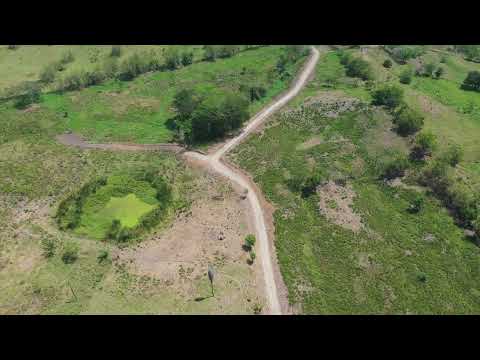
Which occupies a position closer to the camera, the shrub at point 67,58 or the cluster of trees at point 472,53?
the shrub at point 67,58

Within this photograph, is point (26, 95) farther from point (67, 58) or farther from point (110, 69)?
point (67, 58)

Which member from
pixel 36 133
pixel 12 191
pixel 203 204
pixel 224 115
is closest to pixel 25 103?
pixel 36 133

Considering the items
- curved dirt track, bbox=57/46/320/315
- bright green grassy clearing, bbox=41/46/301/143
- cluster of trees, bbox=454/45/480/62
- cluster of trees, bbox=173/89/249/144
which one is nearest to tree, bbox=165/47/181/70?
bright green grassy clearing, bbox=41/46/301/143

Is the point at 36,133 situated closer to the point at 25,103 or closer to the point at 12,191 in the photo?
the point at 25,103

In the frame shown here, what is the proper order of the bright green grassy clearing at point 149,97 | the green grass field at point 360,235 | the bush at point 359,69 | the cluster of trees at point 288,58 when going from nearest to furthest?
1. the green grass field at point 360,235
2. the bright green grassy clearing at point 149,97
3. the bush at point 359,69
4. the cluster of trees at point 288,58

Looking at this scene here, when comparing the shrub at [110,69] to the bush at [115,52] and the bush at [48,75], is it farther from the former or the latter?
the bush at [48,75]

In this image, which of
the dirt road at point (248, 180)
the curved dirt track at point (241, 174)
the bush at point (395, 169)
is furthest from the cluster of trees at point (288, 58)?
the bush at point (395, 169)

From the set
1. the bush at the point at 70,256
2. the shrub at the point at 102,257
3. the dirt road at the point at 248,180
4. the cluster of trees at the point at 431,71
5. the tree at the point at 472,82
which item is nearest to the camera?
the dirt road at the point at 248,180
